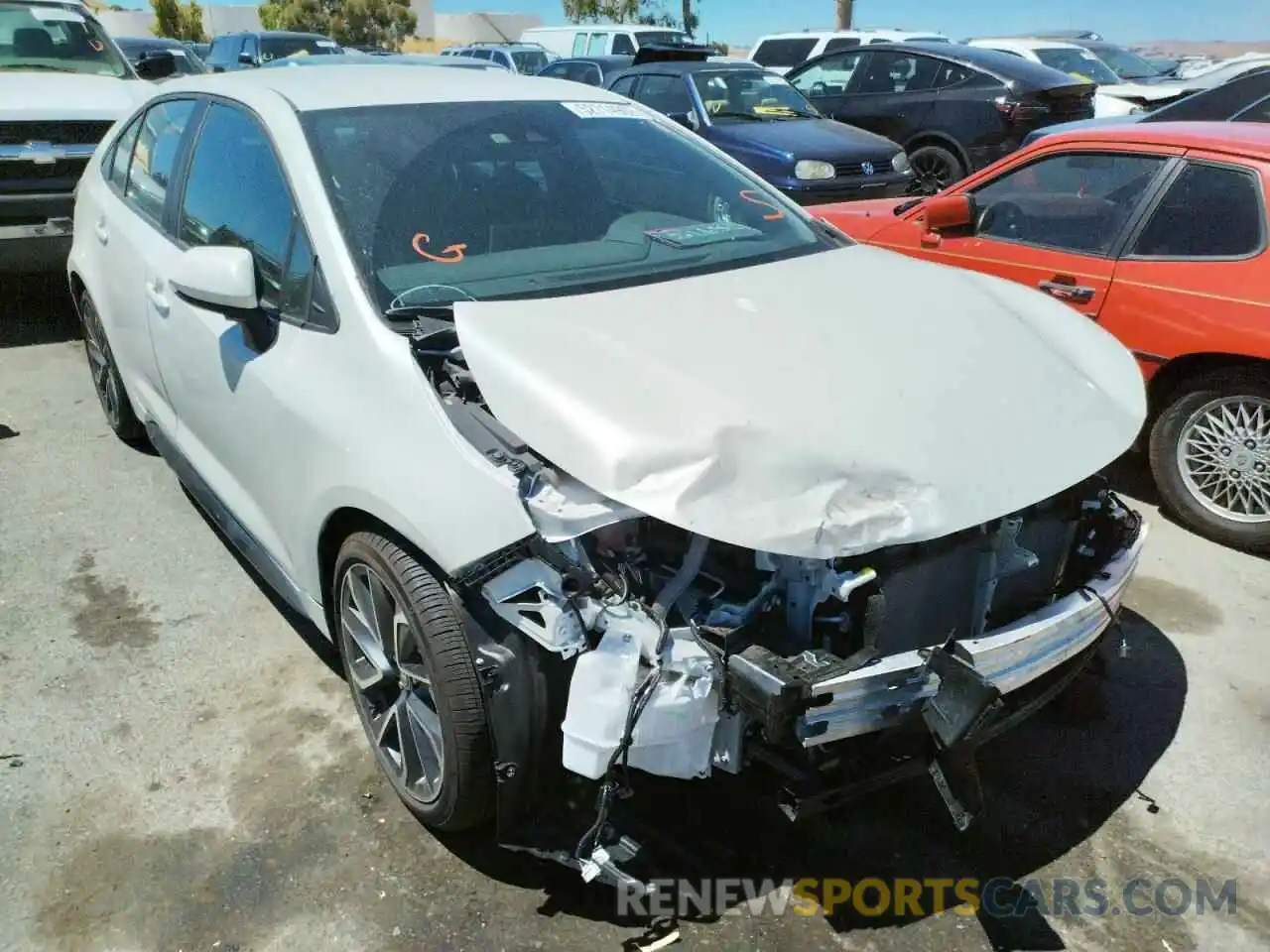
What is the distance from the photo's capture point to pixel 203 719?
3.04 meters

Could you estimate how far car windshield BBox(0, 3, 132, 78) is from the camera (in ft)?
23.8

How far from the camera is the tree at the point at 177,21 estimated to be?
3225cm

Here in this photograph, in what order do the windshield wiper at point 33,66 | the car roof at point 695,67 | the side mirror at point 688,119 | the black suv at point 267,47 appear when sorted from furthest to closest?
the black suv at point 267,47 < the car roof at point 695,67 < the side mirror at point 688,119 < the windshield wiper at point 33,66

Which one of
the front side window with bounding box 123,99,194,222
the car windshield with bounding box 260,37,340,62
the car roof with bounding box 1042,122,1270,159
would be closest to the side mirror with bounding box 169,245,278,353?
the front side window with bounding box 123,99,194,222

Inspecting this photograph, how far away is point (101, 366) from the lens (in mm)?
4770

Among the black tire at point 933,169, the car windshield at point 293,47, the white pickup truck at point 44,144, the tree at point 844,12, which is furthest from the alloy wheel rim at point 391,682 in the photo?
the tree at point 844,12

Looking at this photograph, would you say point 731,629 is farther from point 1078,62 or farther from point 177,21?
point 177,21

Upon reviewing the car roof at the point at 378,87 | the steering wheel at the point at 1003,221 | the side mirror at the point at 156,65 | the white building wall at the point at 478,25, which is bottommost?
the white building wall at the point at 478,25

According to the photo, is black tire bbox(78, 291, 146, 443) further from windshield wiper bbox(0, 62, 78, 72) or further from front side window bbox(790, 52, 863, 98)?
front side window bbox(790, 52, 863, 98)

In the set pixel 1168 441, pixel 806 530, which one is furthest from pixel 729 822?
pixel 1168 441

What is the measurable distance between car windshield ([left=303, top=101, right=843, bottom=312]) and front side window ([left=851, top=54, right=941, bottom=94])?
8.01 metres

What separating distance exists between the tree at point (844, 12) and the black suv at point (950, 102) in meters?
14.9

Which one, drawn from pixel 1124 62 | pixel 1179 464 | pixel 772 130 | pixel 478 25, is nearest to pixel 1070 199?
pixel 1179 464

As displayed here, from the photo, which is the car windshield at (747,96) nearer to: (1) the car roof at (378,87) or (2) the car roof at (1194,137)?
(2) the car roof at (1194,137)
